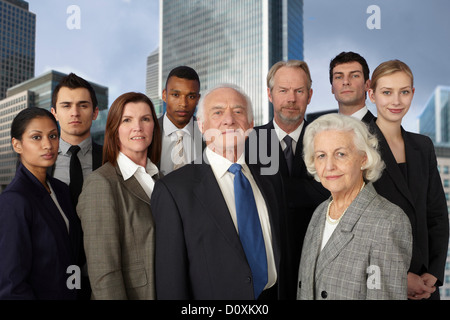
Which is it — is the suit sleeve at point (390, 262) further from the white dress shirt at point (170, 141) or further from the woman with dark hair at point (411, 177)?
the white dress shirt at point (170, 141)

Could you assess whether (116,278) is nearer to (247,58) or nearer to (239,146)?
(239,146)

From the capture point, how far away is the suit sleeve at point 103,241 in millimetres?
2791

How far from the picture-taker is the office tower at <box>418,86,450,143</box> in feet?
510

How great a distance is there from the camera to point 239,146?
308 centimetres

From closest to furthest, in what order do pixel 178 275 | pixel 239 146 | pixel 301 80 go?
pixel 178 275, pixel 239 146, pixel 301 80

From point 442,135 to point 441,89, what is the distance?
22267 millimetres

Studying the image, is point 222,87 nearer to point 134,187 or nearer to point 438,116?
point 134,187

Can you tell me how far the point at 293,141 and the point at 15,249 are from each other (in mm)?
2893

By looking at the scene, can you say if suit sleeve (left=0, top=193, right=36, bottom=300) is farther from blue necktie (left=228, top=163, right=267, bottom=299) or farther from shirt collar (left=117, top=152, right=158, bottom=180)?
blue necktie (left=228, top=163, right=267, bottom=299)

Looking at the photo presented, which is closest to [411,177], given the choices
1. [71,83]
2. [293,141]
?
[293,141]

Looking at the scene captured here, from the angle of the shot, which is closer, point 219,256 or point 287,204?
point 219,256

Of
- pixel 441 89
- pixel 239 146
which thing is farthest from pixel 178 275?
pixel 441 89

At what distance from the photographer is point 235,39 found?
9062cm

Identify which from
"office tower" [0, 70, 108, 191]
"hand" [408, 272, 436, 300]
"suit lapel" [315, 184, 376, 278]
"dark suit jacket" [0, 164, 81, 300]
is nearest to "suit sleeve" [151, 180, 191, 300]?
"dark suit jacket" [0, 164, 81, 300]
